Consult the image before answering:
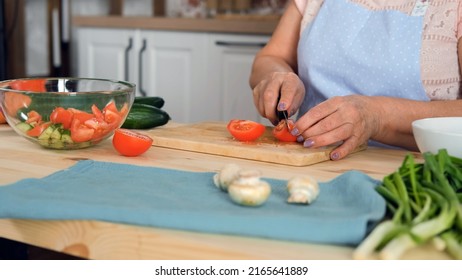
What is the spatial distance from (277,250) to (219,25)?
244 centimetres

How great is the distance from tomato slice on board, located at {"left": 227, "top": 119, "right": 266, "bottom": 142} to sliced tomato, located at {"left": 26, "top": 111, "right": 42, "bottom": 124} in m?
0.37

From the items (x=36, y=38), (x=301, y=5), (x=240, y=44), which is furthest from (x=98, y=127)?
(x=36, y=38)

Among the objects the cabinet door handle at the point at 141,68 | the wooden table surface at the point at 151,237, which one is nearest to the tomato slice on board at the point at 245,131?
the wooden table surface at the point at 151,237

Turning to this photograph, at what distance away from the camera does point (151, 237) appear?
0.79m

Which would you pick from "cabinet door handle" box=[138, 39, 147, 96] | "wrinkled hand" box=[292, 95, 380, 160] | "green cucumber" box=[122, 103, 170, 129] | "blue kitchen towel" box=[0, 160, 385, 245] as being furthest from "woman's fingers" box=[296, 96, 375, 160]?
"cabinet door handle" box=[138, 39, 147, 96]

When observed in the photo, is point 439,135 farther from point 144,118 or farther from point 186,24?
point 186,24

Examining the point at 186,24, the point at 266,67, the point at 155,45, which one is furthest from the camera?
the point at 155,45

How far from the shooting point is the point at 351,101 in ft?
4.29

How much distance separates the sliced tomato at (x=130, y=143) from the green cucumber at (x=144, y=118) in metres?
0.31

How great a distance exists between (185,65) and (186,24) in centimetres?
20

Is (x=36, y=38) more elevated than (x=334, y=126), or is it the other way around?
(x=334, y=126)

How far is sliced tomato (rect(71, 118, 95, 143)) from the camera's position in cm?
125

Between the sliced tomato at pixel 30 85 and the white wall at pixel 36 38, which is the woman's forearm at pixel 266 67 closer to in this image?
the sliced tomato at pixel 30 85
